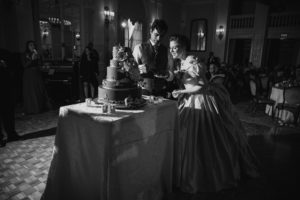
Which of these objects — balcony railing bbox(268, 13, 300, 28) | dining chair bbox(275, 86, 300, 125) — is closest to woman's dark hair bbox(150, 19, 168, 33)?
dining chair bbox(275, 86, 300, 125)

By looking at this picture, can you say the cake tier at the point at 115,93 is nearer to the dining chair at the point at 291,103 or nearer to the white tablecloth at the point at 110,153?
the white tablecloth at the point at 110,153

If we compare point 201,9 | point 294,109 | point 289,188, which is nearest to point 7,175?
point 289,188

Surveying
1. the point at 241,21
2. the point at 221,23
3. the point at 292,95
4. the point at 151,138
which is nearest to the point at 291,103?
the point at 292,95

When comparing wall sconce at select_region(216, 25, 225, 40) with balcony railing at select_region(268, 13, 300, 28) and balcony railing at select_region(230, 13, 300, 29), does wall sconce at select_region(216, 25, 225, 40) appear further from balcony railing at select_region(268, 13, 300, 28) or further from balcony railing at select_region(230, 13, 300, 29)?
balcony railing at select_region(268, 13, 300, 28)

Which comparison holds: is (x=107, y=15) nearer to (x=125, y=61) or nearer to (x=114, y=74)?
(x=125, y=61)

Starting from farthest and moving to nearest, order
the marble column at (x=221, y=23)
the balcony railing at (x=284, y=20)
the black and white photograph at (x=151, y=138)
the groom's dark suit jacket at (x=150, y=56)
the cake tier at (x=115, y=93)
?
the marble column at (x=221, y=23) < the balcony railing at (x=284, y=20) < the groom's dark suit jacket at (x=150, y=56) < the cake tier at (x=115, y=93) < the black and white photograph at (x=151, y=138)

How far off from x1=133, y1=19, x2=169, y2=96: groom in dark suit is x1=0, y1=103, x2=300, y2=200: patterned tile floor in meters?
1.18

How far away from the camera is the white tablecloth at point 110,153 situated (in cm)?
159

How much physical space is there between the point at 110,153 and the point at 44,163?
185 centimetres

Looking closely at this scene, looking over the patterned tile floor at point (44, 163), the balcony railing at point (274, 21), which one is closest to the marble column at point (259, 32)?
the balcony railing at point (274, 21)

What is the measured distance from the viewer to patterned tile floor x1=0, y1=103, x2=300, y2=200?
2.39 meters

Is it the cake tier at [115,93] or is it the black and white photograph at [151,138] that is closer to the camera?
the black and white photograph at [151,138]

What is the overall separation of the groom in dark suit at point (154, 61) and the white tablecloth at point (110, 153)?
433 mm

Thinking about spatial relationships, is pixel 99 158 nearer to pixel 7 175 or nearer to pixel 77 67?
pixel 7 175
